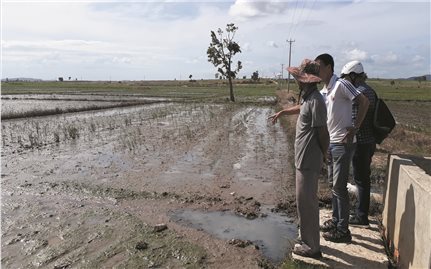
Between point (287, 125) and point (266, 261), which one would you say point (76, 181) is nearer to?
point (266, 261)

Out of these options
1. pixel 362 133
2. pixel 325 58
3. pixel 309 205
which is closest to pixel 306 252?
pixel 309 205

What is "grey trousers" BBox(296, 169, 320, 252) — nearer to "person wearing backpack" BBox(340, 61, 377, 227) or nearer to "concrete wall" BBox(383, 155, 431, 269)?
"concrete wall" BBox(383, 155, 431, 269)

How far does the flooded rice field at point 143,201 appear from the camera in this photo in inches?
173

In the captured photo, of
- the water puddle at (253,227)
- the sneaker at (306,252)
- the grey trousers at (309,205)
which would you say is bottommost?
the water puddle at (253,227)

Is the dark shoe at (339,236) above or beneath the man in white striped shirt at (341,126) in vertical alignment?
beneath

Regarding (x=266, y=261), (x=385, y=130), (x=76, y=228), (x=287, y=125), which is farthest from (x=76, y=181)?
(x=287, y=125)

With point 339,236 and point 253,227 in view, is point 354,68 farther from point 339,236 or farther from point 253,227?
point 253,227

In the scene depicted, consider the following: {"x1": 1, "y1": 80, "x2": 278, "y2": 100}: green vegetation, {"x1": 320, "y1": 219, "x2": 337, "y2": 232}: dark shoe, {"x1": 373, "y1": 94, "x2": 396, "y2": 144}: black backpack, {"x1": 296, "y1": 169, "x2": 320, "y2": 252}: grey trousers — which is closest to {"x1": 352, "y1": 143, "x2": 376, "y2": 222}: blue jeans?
{"x1": 373, "y1": 94, "x2": 396, "y2": 144}: black backpack

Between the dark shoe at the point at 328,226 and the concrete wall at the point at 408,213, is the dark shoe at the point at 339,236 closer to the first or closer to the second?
the dark shoe at the point at 328,226

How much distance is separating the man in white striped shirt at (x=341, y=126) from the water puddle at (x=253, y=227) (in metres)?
0.75

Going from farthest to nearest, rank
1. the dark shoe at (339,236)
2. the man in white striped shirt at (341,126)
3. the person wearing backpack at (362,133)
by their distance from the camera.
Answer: the person wearing backpack at (362,133), the dark shoe at (339,236), the man in white striped shirt at (341,126)

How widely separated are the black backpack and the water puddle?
167 centimetres

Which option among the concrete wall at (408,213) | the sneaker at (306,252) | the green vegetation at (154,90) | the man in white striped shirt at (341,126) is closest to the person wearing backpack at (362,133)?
the man in white striped shirt at (341,126)

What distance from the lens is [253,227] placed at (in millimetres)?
5266
